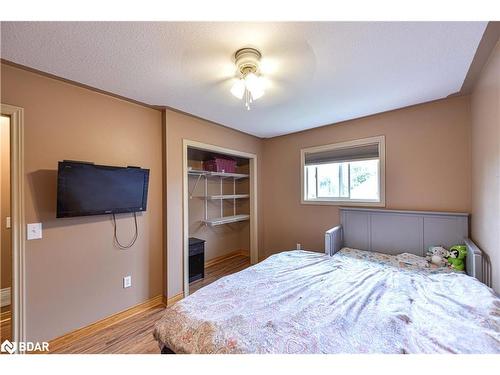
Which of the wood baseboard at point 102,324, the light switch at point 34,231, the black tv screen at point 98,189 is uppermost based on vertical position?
the black tv screen at point 98,189

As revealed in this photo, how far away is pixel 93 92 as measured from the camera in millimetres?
2014

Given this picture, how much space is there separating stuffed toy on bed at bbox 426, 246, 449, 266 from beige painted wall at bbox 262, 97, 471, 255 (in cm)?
46

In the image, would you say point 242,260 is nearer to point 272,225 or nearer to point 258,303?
point 272,225

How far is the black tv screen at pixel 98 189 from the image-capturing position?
5.63 ft

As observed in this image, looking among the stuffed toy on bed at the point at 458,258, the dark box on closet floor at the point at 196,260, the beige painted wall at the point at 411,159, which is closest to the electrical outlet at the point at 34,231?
the dark box on closet floor at the point at 196,260

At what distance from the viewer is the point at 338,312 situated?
1226 mm

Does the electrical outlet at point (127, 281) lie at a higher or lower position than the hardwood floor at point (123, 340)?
higher

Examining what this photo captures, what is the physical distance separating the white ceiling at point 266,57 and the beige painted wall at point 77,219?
0.24 metres

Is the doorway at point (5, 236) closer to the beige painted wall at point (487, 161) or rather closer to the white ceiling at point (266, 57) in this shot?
the white ceiling at point (266, 57)

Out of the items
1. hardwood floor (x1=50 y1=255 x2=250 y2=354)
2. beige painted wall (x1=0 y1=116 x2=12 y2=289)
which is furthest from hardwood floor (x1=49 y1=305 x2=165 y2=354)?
beige painted wall (x1=0 y1=116 x2=12 y2=289)

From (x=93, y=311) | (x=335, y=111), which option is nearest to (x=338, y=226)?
(x=335, y=111)

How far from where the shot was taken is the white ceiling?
4.03ft

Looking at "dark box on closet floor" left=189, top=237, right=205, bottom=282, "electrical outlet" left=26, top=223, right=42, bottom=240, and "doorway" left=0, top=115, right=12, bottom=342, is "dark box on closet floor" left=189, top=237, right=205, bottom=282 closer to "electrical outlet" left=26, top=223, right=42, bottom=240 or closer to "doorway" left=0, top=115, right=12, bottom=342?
"electrical outlet" left=26, top=223, right=42, bottom=240

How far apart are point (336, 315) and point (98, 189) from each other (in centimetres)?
215
